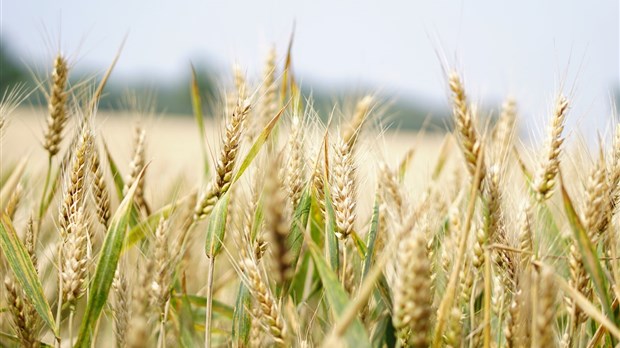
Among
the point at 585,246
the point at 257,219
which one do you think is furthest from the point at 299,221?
the point at 585,246

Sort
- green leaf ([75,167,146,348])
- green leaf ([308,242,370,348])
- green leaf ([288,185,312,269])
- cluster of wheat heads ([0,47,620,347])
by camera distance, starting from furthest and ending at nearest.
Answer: green leaf ([288,185,312,269]), green leaf ([75,167,146,348]), cluster of wheat heads ([0,47,620,347]), green leaf ([308,242,370,348])

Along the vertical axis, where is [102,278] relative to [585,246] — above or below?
below

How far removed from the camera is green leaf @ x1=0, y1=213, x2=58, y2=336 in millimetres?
1281

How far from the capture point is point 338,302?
3.47ft

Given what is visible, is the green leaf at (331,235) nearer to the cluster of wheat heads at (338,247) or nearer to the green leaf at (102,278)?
the cluster of wheat heads at (338,247)

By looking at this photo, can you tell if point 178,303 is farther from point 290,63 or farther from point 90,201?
point 290,63

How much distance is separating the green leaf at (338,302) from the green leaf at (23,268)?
2.10 ft

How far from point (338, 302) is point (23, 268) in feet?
2.48

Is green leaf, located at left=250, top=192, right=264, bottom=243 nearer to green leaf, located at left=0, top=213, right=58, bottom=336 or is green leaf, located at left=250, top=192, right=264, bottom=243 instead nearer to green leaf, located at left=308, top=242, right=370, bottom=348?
green leaf, located at left=308, top=242, right=370, bottom=348

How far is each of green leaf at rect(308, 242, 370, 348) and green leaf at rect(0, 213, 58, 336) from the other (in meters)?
0.64

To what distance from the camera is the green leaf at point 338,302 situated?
1013 millimetres

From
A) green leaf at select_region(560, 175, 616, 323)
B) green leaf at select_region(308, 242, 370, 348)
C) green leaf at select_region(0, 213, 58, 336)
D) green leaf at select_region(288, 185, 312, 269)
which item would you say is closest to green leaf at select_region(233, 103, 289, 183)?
green leaf at select_region(288, 185, 312, 269)

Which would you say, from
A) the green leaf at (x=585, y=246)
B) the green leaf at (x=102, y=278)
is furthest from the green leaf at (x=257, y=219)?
the green leaf at (x=585, y=246)

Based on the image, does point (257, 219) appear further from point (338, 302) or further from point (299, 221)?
point (338, 302)
